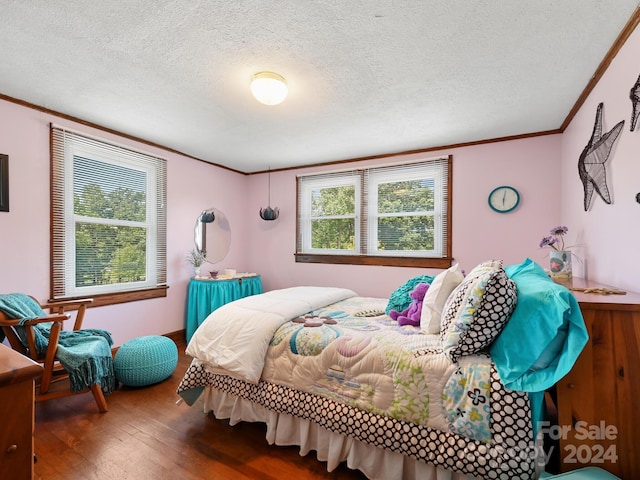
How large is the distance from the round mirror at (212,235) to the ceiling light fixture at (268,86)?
2.33m

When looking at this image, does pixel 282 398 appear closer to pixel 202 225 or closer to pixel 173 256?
pixel 173 256

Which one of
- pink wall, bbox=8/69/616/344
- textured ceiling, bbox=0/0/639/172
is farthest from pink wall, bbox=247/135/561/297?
textured ceiling, bbox=0/0/639/172

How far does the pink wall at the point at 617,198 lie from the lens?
158 cm

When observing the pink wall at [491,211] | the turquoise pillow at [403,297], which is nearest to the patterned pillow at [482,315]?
the turquoise pillow at [403,297]

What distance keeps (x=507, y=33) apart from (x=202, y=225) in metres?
3.68

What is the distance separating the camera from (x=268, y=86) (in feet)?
6.75

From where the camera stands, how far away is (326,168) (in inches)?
167

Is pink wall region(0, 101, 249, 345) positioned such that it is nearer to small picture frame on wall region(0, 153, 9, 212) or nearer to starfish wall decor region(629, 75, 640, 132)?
small picture frame on wall region(0, 153, 9, 212)

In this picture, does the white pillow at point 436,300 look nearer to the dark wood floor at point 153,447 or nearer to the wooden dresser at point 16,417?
the dark wood floor at point 153,447

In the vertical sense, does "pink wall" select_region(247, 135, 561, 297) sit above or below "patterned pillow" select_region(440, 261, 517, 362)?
above

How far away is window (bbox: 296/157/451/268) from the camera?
3570 millimetres

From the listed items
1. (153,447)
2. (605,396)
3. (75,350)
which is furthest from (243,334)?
(605,396)

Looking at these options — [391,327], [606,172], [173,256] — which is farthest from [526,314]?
[173,256]

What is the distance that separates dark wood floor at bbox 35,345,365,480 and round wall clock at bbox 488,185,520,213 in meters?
2.82
